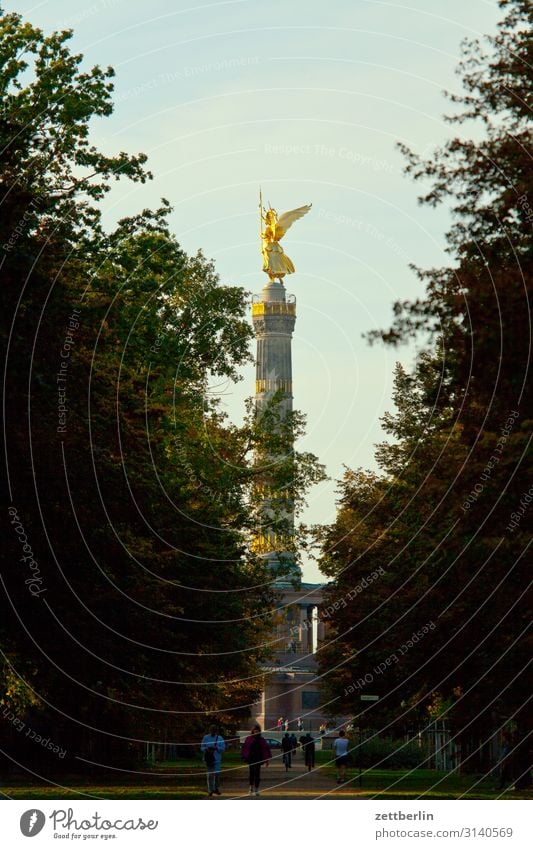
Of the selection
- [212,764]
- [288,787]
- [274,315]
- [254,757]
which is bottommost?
[254,757]

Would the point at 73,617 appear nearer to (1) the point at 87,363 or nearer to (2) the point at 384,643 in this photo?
(1) the point at 87,363

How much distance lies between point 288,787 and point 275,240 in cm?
7862

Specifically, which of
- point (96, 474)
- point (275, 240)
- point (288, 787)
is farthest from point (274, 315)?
point (96, 474)

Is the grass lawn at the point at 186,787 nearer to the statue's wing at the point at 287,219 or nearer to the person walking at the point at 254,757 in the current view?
the person walking at the point at 254,757

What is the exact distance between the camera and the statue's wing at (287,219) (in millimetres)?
119062

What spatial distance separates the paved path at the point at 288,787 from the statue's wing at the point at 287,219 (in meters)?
63.5

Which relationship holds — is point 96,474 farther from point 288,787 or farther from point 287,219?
point 287,219

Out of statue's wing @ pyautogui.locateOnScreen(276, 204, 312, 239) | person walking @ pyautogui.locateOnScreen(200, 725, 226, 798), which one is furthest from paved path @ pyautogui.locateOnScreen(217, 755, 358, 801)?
statue's wing @ pyautogui.locateOnScreen(276, 204, 312, 239)

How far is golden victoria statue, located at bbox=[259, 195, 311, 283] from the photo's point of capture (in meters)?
119

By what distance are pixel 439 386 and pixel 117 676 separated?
53.5 ft

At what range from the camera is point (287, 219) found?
12025cm

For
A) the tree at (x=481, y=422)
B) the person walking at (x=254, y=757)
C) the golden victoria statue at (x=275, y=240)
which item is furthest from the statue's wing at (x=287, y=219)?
the person walking at (x=254, y=757)

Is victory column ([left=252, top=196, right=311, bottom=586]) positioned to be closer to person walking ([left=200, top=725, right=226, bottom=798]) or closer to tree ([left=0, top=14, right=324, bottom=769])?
tree ([left=0, top=14, right=324, bottom=769])
